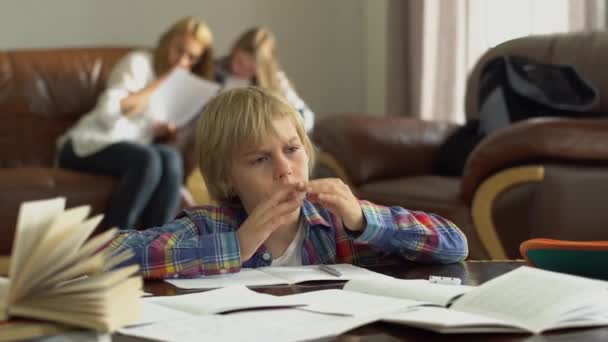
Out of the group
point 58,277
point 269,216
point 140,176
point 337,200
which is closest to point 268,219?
point 269,216

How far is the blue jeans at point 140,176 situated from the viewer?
3.82 m

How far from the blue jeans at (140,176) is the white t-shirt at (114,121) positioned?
0.05 m

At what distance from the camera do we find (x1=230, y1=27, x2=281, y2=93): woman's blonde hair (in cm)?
414

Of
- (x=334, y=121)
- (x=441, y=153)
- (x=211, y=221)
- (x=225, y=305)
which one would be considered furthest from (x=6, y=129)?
(x=225, y=305)

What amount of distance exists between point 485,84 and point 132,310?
108 inches

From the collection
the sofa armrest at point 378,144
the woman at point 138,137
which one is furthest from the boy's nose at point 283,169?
the woman at point 138,137

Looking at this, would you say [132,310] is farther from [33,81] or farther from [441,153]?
[33,81]

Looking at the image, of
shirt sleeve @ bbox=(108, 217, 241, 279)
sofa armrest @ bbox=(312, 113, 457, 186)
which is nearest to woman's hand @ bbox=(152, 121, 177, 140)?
sofa armrest @ bbox=(312, 113, 457, 186)

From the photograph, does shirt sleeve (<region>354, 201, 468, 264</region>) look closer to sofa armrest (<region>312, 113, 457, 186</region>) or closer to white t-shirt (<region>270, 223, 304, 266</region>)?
white t-shirt (<region>270, 223, 304, 266</region>)

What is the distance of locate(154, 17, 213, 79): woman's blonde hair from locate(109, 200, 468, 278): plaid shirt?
2.61 meters

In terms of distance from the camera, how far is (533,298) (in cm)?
105

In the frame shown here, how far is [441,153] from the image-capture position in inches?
146

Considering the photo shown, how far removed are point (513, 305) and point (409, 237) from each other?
450 mm

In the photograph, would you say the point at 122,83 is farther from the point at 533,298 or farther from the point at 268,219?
the point at 533,298
